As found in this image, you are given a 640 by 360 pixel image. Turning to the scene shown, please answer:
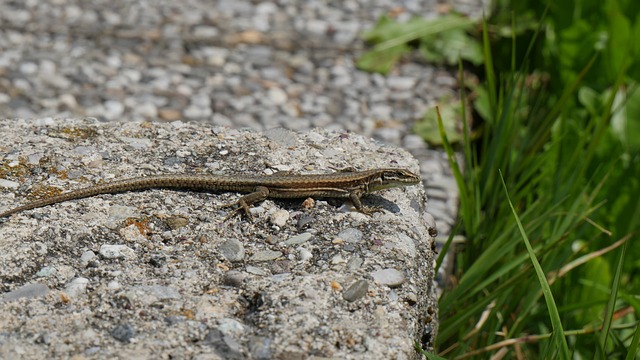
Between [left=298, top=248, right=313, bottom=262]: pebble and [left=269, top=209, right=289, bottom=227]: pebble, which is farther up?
[left=298, top=248, right=313, bottom=262]: pebble

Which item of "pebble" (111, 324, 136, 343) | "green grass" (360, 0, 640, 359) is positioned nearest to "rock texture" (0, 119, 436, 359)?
"pebble" (111, 324, 136, 343)

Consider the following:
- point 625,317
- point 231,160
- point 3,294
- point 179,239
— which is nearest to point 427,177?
point 625,317

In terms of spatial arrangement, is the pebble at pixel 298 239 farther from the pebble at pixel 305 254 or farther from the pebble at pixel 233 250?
the pebble at pixel 233 250

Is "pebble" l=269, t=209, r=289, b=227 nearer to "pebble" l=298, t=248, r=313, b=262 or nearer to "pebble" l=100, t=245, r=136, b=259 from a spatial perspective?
"pebble" l=298, t=248, r=313, b=262

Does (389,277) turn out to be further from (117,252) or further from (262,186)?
(117,252)

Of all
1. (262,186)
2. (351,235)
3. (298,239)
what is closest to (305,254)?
(298,239)

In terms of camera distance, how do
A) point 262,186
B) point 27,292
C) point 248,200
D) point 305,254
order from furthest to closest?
1. point 262,186
2. point 248,200
3. point 305,254
4. point 27,292

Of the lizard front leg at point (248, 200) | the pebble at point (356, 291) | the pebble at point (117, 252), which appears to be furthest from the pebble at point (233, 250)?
the pebble at point (356, 291)
